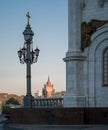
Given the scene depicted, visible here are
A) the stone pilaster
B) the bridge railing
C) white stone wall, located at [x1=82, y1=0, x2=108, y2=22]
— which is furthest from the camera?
the bridge railing

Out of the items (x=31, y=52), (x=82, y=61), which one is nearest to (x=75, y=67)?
(x=82, y=61)

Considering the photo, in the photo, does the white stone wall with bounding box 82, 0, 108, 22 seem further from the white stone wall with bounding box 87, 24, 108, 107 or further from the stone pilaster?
the white stone wall with bounding box 87, 24, 108, 107

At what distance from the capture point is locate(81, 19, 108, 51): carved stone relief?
43.2 m

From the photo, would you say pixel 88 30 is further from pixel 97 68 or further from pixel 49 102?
pixel 49 102

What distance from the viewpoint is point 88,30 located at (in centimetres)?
4362

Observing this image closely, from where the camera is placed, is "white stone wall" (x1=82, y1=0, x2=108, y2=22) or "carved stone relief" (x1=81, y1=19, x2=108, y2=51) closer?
"white stone wall" (x1=82, y1=0, x2=108, y2=22)

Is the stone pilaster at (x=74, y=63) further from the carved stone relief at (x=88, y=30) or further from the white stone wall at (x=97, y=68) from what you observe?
the white stone wall at (x=97, y=68)

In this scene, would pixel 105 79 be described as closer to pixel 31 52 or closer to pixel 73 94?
pixel 73 94

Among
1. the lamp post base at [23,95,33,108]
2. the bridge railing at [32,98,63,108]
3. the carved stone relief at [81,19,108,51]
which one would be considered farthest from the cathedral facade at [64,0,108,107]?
the lamp post base at [23,95,33,108]

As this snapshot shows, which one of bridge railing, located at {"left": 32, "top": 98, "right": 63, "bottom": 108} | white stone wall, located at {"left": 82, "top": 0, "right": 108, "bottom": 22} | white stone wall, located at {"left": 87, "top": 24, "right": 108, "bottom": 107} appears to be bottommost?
bridge railing, located at {"left": 32, "top": 98, "right": 63, "bottom": 108}

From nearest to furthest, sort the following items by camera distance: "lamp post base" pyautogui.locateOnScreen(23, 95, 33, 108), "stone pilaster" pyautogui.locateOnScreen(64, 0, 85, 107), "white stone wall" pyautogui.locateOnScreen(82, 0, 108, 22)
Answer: "lamp post base" pyautogui.locateOnScreen(23, 95, 33, 108) < "white stone wall" pyautogui.locateOnScreen(82, 0, 108, 22) < "stone pilaster" pyautogui.locateOnScreen(64, 0, 85, 107)

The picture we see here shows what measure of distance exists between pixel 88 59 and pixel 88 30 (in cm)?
237

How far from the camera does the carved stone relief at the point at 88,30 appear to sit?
43250 mm

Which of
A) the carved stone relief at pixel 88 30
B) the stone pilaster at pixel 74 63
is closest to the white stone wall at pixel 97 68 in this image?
the carved stone relief at pixel 88 30
